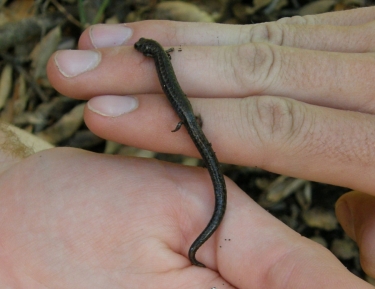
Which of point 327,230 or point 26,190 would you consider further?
point 327,230

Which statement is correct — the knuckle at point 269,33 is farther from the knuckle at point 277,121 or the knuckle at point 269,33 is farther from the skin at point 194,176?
the knuckle at point 277,121

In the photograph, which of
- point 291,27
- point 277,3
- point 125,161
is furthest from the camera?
point 277,3

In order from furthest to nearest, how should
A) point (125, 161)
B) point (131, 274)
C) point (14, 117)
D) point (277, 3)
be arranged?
1. point (277, 3)
2. point (14, 117)
3. point (125, 161)
4. point (131, 274)

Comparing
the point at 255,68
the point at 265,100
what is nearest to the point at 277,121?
the point at 265,100

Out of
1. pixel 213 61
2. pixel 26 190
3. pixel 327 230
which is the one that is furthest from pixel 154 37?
pixel 327 230

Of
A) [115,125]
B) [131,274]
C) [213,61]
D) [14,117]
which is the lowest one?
[131,274]

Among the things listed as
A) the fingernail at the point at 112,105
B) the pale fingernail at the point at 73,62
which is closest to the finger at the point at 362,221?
the fingernail at the point at 112,105

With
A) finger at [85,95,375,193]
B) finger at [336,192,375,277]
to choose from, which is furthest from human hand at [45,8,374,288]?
finger at [336,192,375,277]

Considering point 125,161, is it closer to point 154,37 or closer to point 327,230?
point 154,37
